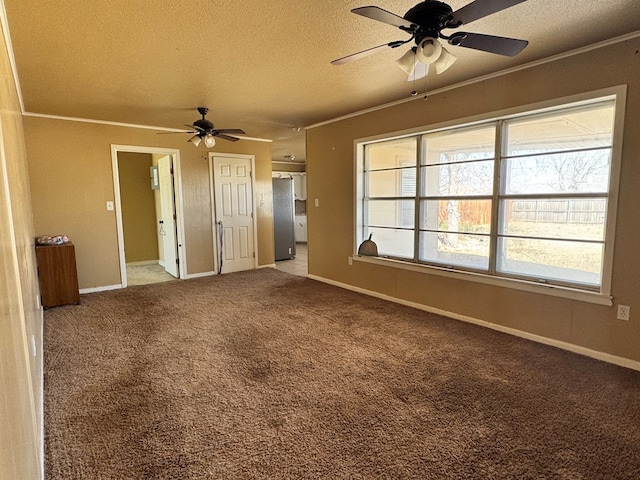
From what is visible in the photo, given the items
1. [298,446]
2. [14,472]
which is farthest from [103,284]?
[14,472]

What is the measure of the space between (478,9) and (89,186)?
A: 5301 mm

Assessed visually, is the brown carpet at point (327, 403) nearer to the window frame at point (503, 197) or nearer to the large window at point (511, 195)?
the window frame at point (503, 197)

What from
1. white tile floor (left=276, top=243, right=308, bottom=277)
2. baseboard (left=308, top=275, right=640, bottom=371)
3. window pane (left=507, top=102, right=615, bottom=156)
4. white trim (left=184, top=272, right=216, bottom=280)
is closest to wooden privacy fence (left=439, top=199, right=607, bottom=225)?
window pane (left=507, top=102, right=615, bottom=156)

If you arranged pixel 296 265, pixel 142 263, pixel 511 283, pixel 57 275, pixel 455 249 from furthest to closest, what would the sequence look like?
1. pixel 142 263
2. pixel 296 265
3. pixel 57 275
4. pixel 455 249
5. pixel 511 283

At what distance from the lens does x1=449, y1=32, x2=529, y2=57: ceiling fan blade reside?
189 centimetres

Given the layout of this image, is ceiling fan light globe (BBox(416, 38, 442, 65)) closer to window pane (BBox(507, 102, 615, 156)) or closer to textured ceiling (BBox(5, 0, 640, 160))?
textured ceiling (BBox(5, 0, 640, 160))

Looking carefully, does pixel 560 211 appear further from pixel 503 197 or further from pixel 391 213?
pixel 391 213

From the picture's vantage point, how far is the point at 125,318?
396cm

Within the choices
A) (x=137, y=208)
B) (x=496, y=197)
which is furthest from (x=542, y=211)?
(x=137, y=208)

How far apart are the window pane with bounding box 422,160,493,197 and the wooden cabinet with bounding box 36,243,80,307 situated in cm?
451

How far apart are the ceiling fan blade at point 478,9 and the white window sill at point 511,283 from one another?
7.93ft

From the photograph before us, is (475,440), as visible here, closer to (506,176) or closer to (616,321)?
(616,321)

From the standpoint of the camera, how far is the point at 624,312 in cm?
273

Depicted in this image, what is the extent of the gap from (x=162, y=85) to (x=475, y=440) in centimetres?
399
